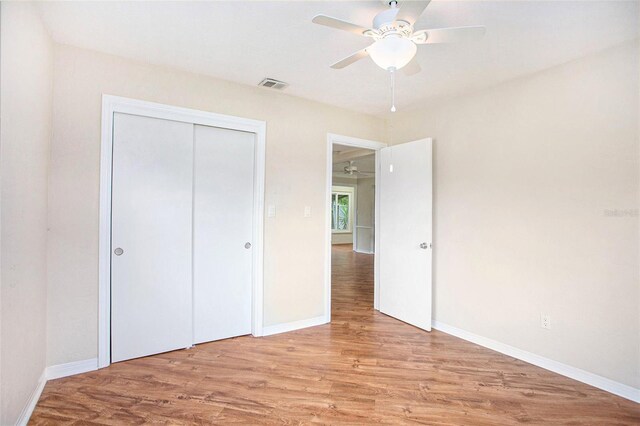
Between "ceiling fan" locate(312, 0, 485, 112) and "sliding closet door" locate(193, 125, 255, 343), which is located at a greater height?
"ceiling fan" locate(312, 0, 485, 112)

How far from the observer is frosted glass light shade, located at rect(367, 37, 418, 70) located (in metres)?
1.67

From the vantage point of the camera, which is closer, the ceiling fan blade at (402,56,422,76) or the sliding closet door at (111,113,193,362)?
the ceiling fan blade at (402,56,422,76)

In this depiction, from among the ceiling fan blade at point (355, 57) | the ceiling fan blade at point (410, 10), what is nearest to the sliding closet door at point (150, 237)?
the ceiling fan blade at point (355, 57)

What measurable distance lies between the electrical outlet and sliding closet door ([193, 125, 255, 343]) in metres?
2.58

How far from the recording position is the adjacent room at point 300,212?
188cm

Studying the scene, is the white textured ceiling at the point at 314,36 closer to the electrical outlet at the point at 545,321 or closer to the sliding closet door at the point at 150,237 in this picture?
the sliding closet door at the point at 150,237

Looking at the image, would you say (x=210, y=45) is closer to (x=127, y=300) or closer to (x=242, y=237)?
(x=242, y=237)

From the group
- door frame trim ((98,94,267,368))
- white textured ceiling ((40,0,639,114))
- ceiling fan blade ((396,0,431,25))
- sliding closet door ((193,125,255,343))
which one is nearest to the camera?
ceiling fan blade ((396,0,431,25))

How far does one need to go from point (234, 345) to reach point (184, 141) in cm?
189

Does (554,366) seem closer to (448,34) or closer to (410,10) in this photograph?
(448,34)

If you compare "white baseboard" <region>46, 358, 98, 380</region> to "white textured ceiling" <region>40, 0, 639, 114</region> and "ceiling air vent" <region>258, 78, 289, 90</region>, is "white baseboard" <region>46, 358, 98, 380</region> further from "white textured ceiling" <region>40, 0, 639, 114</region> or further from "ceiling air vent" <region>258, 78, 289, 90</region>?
"ceiling air vent" <region>258, 78, 289, 90</region>

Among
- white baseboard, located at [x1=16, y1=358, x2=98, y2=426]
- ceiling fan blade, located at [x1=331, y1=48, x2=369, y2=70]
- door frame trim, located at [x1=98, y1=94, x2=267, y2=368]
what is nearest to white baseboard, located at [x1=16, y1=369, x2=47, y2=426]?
white baseboard, located at [x1=16, y1=358, x2=98, y2=426]

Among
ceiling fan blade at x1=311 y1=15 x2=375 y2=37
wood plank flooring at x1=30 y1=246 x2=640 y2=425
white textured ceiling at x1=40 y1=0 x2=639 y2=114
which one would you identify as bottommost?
wood plank flooring at x1=30 y1=246 x2=640 y2=425

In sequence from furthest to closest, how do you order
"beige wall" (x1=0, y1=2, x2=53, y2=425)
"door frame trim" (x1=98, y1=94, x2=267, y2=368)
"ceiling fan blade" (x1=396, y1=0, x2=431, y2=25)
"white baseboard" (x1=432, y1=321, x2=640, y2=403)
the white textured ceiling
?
"door frame trim" (x1=98, y1=94, x2=267, y2=368)
"white baseboard" (x1=432, y1=321, x2=640, y2=403)
the white textured ceiling
"beige wall" (x1=0, y1=2, x2=53, y2=425)
"ceiling fan blade" (x1=396, y1=0, x2=431, y2=25)
